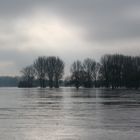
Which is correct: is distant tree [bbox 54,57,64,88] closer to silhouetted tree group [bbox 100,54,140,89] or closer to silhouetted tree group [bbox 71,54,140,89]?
silhouetted tree group [bbox 71,54,140,89]

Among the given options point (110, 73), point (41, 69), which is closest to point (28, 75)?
point (41, 69)

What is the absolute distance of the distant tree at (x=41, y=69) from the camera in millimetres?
181000

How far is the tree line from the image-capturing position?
153875 millimetres

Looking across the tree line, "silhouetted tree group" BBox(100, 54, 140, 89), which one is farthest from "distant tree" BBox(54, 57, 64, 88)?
"silhouetted tree group" BBox(100, 54, 140, 89)

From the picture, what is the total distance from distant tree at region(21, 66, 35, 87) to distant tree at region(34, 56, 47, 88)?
5010 millimetres

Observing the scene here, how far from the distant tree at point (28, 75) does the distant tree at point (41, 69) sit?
16.4 feet

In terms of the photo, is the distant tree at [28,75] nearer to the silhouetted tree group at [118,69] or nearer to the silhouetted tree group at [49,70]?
the silhouetted tree group at [49,70]

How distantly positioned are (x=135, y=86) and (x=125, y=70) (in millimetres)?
14596

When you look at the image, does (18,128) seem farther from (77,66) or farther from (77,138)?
(77,66)

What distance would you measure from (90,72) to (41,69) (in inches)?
937

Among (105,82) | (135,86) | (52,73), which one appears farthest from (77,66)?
(135,86)

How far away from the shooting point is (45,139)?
16453 millimetres

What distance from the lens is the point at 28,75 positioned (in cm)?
19350

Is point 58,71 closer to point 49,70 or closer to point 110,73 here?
point 49,70
